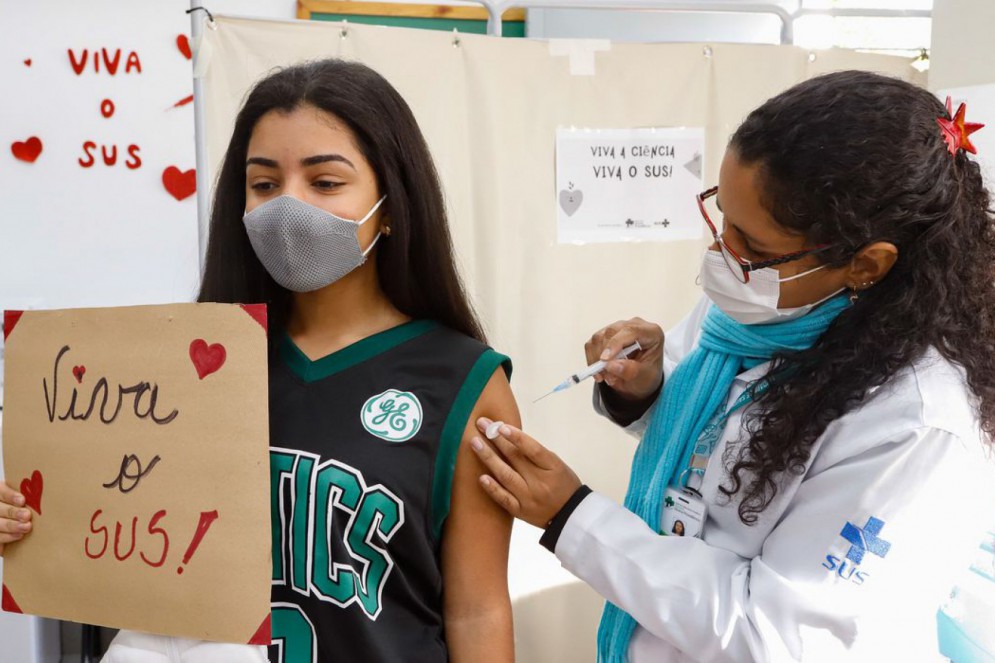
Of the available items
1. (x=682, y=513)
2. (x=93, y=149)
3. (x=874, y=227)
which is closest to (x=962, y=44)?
(x=874, y=227)

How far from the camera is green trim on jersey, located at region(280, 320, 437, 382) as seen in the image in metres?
1.03

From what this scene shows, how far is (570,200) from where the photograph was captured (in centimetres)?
222

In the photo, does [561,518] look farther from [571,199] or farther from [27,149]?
[27,149]

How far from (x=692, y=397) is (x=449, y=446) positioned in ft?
1.33

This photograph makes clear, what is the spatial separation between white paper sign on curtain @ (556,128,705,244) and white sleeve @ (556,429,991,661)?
1350mm

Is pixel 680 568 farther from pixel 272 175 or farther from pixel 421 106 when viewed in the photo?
pixel 421 106

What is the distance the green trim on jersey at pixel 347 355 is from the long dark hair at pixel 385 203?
2.1 inches

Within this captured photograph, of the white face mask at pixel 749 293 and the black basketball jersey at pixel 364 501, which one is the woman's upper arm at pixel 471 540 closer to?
the black basketball jersey at pixel 364 501

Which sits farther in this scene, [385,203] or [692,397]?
[692,397]

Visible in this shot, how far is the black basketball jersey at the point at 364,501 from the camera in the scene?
3.10ft

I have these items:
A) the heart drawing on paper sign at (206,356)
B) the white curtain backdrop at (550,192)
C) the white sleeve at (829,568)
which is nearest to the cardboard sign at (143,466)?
the heart drawing on paper sign at (206,356)

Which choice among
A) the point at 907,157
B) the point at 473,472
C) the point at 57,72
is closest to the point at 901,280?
the point at 907,157

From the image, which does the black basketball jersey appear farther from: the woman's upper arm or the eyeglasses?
the eyeglasses

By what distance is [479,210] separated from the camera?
219cm
